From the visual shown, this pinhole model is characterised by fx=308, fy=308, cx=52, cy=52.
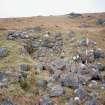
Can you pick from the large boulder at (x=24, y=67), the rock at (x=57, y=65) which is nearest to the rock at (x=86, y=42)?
the rock at (x=57, y=65)

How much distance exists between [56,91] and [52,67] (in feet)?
13.5

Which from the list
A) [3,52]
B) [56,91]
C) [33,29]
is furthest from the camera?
[33,29]

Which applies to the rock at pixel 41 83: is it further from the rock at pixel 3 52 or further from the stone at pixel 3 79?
the rock at pixel 3 52

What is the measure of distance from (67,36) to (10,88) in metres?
13.7

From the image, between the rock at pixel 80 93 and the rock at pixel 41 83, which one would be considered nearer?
the rock at pixel 80 93

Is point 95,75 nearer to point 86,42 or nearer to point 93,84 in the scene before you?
point 93,84

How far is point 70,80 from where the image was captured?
74.0ft

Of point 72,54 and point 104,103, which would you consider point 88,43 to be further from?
point 104,103

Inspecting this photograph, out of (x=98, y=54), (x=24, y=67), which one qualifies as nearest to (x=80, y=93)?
(x=24, y=67)

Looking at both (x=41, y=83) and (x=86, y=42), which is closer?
(x=41, y=83)

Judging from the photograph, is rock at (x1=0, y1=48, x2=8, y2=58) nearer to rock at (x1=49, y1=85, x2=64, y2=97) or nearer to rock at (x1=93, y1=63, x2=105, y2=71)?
rock at (x1=49, y1=85, x2=64, y2=97)

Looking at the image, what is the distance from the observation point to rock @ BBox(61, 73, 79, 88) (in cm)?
2228

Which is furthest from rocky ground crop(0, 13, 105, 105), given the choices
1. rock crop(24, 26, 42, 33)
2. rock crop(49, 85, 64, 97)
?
rock crop(24, 26, 42, 33)

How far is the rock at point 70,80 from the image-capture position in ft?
73.1
